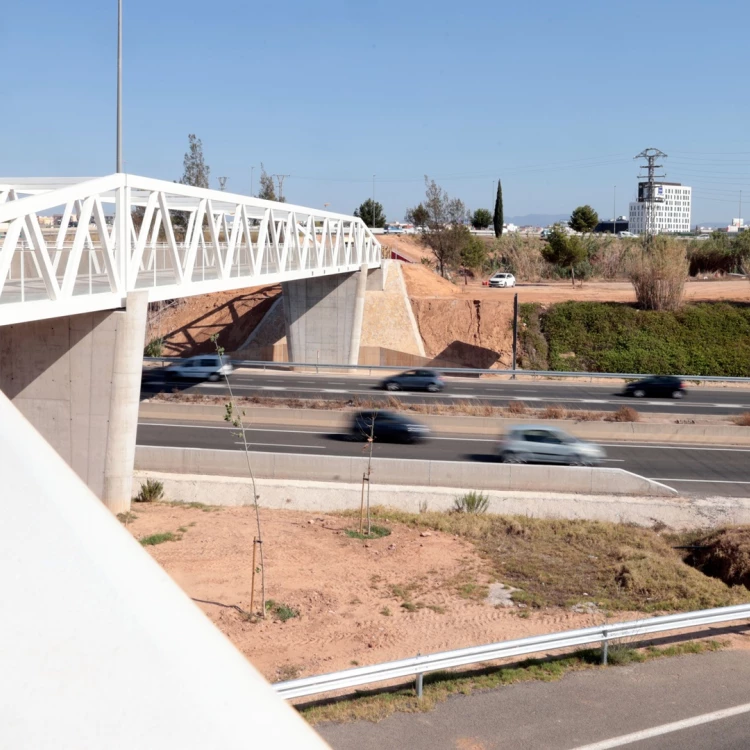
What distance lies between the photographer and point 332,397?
35656 millimetres

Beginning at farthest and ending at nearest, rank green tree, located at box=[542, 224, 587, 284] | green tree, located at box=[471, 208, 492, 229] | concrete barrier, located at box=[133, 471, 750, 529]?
green tree, located at box=[471, 208, 492, 229] → green tree, located at box=[542, 224, 587, 284] → concrete barrier, located at box=[133, 471, 750, 529]

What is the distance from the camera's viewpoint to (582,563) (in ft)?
53.4

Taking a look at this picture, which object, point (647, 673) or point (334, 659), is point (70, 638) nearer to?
point (647, 673)

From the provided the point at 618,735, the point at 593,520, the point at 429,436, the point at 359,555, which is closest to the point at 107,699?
the point at 618,735

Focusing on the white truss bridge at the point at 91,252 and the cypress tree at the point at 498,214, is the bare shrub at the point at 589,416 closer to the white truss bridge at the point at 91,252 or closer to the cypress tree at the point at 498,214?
the white truss bridge at the point at 91,252

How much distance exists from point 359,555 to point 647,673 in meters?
7.73

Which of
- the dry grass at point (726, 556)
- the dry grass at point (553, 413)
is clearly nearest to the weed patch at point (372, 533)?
the dry grass at point (726, 556)

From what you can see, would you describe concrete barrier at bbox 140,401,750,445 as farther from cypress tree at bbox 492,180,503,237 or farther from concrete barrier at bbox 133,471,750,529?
cypress tree at bbox 492,180,503,237

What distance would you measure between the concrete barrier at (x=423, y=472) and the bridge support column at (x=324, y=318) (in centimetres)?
2531

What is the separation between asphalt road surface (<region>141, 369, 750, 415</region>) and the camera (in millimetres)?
35062

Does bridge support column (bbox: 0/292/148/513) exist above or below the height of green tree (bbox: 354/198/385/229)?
below

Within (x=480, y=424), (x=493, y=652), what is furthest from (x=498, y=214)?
(x=493, y=652)

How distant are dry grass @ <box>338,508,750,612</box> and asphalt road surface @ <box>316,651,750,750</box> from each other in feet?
13.8

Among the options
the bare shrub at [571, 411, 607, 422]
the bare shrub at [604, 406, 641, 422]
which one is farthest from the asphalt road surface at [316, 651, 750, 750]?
the bare shrub at [604, 406, 641, 422]
